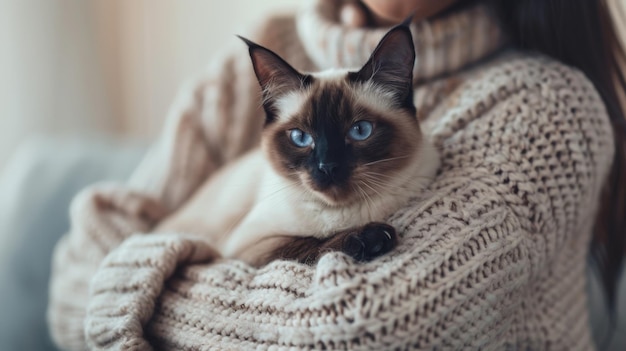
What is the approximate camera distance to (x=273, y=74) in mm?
1057

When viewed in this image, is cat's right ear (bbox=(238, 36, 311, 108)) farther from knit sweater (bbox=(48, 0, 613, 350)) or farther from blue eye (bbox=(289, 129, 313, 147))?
knit sweater (bbox=(48, 0, 613, 350))

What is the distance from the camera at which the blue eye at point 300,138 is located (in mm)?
1050

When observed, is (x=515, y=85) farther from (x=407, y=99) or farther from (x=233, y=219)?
(x=233, y=219)

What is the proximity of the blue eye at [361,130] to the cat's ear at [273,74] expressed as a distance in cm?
13

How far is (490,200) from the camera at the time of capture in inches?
41.1

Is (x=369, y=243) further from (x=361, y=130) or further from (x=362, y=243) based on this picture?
(x=361, y=130)

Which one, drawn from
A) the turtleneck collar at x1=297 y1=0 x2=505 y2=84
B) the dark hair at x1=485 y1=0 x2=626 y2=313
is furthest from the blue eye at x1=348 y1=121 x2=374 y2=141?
the dark hair at x1=485 y1=0 x2=626 y2=313

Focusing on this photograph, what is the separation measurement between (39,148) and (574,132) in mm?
1766

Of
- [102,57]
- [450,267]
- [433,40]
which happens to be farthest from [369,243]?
[102,57]

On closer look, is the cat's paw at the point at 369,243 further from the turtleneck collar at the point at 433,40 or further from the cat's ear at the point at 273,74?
the turtleneck collar at the point at 433,40

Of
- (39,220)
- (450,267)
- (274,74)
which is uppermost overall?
(274,74)

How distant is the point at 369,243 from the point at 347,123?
0.68ft

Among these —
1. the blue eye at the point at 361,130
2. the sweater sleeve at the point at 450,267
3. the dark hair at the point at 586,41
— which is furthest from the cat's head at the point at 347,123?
the dark hair at the point at 586,41

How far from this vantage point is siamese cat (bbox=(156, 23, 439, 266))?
0.99 m
